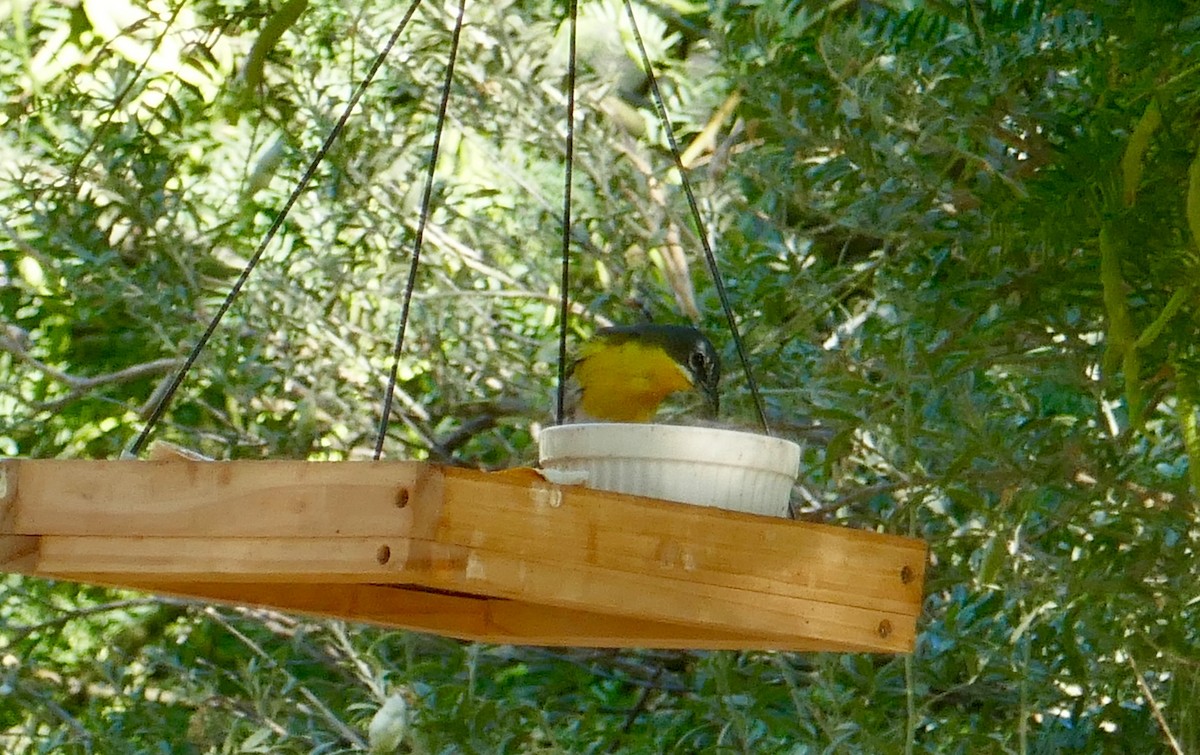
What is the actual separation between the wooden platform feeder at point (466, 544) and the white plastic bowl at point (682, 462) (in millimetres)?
93

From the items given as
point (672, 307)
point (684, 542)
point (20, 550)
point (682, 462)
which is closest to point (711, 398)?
point (672, 307)

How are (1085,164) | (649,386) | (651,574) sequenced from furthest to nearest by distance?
1. (649,386)
2. (1085,164)
3. (651,574)

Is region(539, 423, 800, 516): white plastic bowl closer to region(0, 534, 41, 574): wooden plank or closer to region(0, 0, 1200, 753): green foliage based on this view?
region(0, 0, 1200, 753): green foliage

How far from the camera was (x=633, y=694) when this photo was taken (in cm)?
350

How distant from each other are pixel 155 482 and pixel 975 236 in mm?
1297

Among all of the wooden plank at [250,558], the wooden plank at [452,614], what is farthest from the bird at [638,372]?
the wooden plank at [250,558]

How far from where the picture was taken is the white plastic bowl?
5.13ft

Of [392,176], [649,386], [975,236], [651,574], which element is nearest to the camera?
[651,574]

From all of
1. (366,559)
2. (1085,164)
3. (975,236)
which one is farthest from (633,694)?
(366,559)

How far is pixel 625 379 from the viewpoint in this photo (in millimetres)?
2666

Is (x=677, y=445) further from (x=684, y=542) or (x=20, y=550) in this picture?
(x=20, y=550)

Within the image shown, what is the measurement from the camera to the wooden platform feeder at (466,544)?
1278 mm

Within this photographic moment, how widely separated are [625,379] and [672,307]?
0.64 metres

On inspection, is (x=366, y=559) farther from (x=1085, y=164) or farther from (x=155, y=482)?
(x=1085, y=164)
